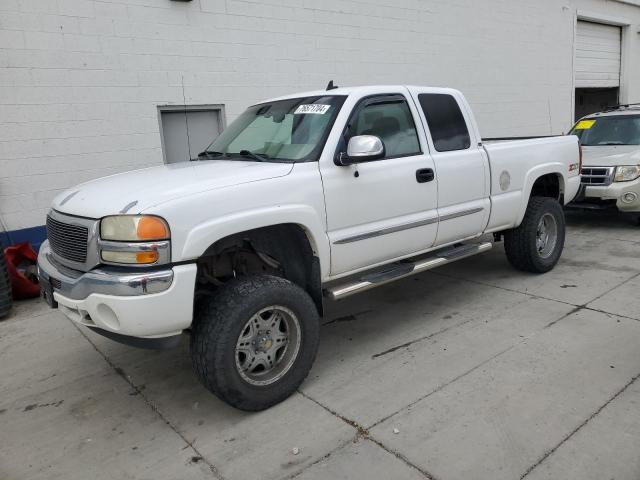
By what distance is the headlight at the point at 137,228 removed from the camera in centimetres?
279

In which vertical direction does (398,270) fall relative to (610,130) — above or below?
below

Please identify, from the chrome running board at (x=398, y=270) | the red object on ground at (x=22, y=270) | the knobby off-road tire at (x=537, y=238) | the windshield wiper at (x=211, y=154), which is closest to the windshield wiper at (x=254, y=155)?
the windshield wiper at (x=211, y=154)

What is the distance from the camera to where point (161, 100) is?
701 centimetres

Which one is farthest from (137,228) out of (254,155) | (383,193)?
(383,193)

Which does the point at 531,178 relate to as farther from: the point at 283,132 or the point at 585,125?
the point at 585,125

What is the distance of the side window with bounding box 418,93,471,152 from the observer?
4406 mm

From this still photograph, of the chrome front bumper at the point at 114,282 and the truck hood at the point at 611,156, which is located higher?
the truck hood at the point at 611,156

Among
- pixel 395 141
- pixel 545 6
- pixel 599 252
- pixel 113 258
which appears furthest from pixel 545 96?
pixel 113 258

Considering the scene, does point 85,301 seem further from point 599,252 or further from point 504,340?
point 599,252

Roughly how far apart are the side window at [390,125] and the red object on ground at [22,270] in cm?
408

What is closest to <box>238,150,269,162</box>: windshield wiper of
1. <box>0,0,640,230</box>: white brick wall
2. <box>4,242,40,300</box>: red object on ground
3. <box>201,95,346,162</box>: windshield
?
<box>201,95,346,162</box>: windshield

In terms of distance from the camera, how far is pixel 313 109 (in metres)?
3.94

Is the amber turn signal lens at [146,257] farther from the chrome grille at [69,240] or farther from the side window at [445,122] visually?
the side window at [445,122]

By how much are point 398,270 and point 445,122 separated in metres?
1.43
